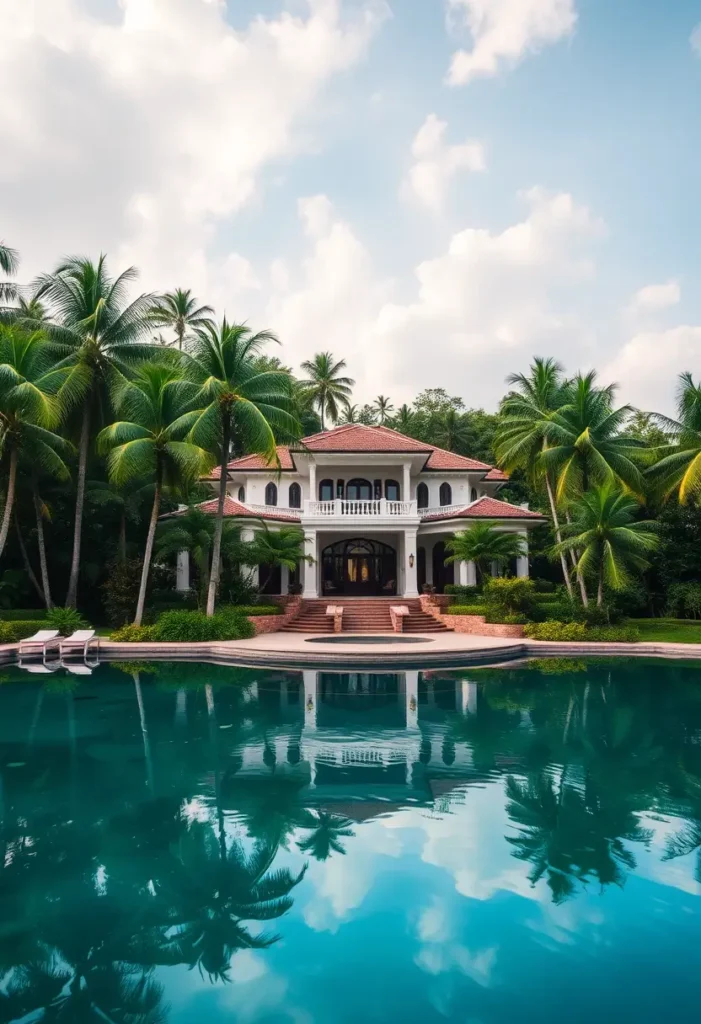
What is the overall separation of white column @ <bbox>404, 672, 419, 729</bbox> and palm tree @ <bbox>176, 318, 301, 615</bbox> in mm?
8842

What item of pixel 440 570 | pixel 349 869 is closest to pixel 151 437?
pixel 440 570

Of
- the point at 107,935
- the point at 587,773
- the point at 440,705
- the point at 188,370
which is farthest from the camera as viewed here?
the point at 188,370

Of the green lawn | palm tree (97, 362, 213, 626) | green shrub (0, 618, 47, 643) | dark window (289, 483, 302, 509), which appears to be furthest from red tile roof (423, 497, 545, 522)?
green shrub (0, 618, 47, 643)

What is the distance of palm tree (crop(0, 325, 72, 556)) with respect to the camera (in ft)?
65.2

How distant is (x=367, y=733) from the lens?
10.8m

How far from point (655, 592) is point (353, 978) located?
29040 mm

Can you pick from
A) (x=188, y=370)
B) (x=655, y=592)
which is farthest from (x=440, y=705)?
(x=655, y=592)

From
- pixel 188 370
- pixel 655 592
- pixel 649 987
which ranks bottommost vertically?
pixel 649 987

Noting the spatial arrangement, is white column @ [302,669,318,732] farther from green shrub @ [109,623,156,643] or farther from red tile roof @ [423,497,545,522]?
red tile roof @ [423,497,545,522]

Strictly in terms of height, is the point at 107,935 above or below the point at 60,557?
below

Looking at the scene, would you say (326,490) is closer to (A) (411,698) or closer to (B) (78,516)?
(B) (78,516)

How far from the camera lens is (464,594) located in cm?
2670

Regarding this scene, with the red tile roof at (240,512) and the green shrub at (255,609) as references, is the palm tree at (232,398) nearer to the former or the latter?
the green shrub at (255,609)

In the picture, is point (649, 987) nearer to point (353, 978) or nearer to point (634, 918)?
point (634, 918)
